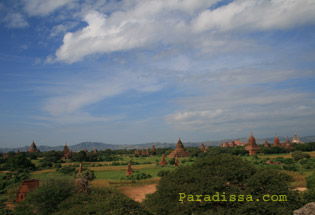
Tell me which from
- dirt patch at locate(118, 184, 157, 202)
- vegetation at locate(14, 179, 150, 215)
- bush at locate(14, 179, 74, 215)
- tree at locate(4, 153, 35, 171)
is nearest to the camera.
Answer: vegetation at locate(14, 179, 150, 215)

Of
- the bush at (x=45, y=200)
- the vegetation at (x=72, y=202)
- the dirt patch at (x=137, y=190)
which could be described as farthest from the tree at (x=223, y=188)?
the dirt patch at (x=137, y=190)

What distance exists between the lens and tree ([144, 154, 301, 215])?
1060 cm

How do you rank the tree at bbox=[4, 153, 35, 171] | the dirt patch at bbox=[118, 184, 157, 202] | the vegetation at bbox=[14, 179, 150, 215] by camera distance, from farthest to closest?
the tree at bbox=[4, 153, 35, 171] → the dirt patch at bbox=[118, 184, 157, 202] → the vegetation at bbox=[14, 179, 150, 215]

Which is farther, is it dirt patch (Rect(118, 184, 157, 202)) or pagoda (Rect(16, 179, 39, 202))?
dirt patch (Rect(118, 184, 157, 202))

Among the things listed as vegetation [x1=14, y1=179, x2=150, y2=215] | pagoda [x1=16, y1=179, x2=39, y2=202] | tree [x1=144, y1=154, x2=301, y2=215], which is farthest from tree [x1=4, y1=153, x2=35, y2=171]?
tree [x1=144, y1=154, x2=301, y2=215]

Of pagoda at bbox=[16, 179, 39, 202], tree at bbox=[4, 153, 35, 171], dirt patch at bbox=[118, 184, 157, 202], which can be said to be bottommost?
dirt patch at bbox=[118, 184, 157, 202]

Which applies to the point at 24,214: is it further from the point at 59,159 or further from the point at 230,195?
the point at 59,159

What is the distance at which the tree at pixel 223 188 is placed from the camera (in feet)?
34.8

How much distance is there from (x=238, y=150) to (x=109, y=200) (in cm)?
5154

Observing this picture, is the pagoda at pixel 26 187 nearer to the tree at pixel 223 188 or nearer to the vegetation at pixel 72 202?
the vegetation at pixel 72 202

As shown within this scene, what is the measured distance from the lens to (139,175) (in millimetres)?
33750

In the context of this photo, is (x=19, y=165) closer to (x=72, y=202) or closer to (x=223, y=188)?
(x=72, y=202)

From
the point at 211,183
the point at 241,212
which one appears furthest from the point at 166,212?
the point at 241,212

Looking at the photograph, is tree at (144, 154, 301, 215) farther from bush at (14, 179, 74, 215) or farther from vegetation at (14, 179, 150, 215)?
bush at (14, 179, 74, 215)
